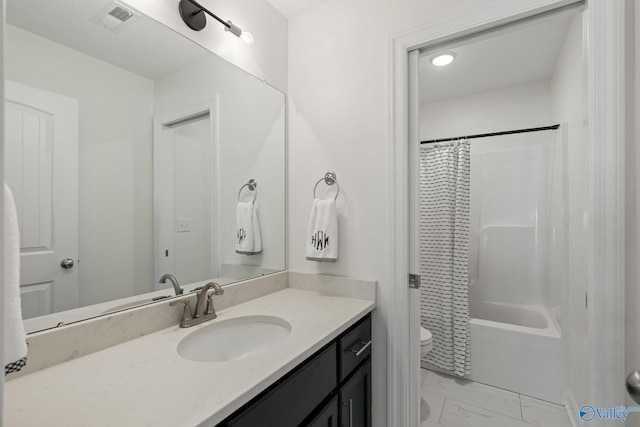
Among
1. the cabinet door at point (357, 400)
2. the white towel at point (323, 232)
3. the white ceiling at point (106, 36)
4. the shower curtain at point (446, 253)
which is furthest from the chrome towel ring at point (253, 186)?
the shower curtain at point (446, 253)

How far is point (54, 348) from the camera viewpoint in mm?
812

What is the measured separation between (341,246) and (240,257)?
1.72 ft

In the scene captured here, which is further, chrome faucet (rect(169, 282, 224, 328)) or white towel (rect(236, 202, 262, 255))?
white towel (rect(236, 202, 262, 255))

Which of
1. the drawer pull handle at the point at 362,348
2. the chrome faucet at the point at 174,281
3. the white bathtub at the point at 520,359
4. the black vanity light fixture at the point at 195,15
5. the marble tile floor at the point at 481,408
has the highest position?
the black vanity light fixture at the point at 195,15

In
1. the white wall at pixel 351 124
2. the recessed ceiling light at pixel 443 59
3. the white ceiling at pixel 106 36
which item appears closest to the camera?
the white ceiling at pixel 106 36

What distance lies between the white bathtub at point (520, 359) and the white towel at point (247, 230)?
5.76 ft

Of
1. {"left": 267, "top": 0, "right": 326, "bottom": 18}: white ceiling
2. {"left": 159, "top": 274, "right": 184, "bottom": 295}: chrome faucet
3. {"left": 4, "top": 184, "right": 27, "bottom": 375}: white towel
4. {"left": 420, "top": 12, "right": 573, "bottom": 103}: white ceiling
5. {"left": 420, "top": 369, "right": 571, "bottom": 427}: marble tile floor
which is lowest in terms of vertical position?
{"left": 420, "top": 369, "right": 571, "bottom": 427}: marble tile floor

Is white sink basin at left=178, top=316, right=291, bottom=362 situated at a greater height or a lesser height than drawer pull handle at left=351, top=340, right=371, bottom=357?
greater

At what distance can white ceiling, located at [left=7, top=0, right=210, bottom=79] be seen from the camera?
0.83 m

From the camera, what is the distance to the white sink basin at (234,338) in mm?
1053

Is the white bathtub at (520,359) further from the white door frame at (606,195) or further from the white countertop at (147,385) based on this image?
the white countertop at (147,385)

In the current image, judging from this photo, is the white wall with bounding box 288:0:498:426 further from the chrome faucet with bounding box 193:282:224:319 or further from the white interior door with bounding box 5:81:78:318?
the white interior door with bounding box 5:81:78:318

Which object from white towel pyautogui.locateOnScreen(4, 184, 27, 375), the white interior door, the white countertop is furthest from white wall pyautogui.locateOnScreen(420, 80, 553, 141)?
white towel pyautogui.locateOnScreen(4, 184, 27, 375)

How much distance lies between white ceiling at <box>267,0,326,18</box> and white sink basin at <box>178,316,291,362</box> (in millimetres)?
1648
